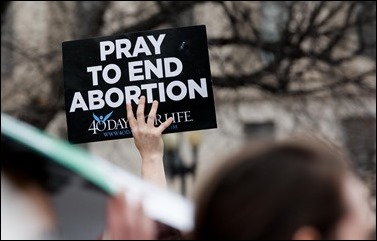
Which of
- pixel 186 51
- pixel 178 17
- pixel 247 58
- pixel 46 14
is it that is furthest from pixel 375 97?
pixel 186 51

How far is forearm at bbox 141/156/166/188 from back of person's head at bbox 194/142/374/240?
1.04m

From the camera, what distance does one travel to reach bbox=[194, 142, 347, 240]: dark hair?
181 centimetres

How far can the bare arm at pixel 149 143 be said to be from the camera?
9.95 feet

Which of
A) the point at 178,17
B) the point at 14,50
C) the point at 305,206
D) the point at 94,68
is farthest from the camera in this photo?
the point at 14,50

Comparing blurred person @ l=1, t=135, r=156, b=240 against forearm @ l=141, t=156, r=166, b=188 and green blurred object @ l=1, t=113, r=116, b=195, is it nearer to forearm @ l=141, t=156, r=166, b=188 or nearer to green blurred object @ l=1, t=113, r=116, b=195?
green blurred object @ l=1, t=113, r=116, b=195

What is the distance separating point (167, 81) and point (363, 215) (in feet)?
6.69

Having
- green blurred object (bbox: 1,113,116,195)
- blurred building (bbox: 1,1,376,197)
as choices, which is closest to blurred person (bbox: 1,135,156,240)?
green blurred object (bbox: 1,113,116,195)

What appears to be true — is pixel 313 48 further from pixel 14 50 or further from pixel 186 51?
pixel 186 51

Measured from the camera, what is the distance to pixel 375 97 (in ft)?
41.7

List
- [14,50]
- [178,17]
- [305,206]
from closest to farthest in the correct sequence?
1. [305,206]
2. [178,17]
3. [14,50]

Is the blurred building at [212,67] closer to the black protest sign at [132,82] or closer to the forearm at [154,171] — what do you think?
the black protest sign at [132,82]

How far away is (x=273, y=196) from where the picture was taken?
180cm

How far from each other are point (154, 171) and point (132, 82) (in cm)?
86

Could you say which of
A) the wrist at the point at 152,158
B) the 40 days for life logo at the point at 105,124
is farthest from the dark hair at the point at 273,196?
the 40 days for life logo at the point at 105,124
